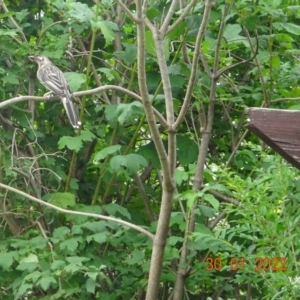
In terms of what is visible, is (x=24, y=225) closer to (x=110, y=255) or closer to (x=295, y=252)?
(x=110, y=255)

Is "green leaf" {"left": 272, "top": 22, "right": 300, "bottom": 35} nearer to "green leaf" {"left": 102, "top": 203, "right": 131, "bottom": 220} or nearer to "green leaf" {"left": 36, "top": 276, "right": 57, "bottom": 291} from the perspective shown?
"green leaf" {"left": 102, "top": 203, "right": 131, "bottom": 220}

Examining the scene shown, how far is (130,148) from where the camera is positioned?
15.5 feet

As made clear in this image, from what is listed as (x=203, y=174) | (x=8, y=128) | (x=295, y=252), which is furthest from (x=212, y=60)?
(x=295, y=252)

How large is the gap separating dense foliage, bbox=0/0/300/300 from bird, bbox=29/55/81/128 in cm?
7

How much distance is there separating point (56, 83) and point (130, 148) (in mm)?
665

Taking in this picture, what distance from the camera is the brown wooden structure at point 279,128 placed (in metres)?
2.13

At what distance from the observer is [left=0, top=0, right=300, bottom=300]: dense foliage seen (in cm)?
399

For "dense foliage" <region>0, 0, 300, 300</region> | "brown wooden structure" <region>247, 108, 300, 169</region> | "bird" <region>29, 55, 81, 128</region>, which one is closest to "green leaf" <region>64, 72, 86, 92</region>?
"dense foliage" <region>0, 0, 300, 300</region>

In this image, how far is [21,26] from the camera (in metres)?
4.88

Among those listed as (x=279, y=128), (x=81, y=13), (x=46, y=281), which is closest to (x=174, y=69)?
(x=81, y=13)

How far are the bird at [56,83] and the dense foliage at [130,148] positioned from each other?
7cm

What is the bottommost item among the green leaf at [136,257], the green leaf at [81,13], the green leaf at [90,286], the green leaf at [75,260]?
the green leaf at [136,257]

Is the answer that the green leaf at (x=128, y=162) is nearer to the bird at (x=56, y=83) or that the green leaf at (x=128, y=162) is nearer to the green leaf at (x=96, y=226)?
the green leaf at (x=96, y=226)
